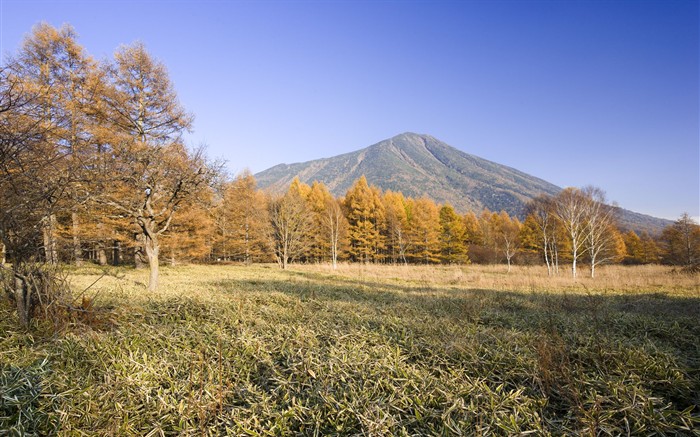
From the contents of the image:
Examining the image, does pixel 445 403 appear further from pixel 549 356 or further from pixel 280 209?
pixel 280 209

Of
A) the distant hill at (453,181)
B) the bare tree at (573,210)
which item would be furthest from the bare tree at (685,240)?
the distant hill at (453,181)

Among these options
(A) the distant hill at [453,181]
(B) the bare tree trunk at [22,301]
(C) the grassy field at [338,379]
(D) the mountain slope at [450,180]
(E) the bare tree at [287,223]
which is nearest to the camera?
(C) the grassy field at [338,379]

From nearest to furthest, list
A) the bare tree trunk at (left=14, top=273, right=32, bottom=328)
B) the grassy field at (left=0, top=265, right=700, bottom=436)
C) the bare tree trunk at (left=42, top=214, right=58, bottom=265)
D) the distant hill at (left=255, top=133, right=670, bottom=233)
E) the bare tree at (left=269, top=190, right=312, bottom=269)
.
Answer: the grassy field at (left=0, top=265, right=700, bottom=436) → the bare tree trunk at (left=14, top=273, right=32, bottom=328) → the bare tree trunk at (left=42, top=214, right=58, bottom=265) → the bare tree at (left=269, top=190, right=312, bottom=269) → the distant hill at (left=255, top=133, right=670, bottom=233)

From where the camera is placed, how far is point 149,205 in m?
8.73

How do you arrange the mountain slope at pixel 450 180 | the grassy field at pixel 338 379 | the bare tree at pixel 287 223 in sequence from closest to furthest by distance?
the grassy field at pixel 338 379, the bare tree at pixel 287 223, the mountain slope at pixel 450 180

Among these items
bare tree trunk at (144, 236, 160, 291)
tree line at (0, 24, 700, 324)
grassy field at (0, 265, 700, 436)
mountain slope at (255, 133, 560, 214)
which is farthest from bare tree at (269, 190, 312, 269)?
mountain slope at (255, 133, 560, 214)

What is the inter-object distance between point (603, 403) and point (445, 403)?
4.24 ft

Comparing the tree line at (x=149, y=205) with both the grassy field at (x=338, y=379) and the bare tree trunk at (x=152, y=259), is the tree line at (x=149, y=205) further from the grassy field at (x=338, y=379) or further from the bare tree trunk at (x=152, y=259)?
the grassy field at (x=338, y=379)

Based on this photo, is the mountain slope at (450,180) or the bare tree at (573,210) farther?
the mountain slope at (450,180)

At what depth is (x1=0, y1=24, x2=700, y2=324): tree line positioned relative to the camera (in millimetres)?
4461

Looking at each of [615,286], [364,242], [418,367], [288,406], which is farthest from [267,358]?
[364,242]

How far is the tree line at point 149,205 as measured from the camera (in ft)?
14.6

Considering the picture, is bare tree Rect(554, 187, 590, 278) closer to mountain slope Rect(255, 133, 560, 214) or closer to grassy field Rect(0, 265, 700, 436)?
grassy field Rect(0, 265, 700, 436)

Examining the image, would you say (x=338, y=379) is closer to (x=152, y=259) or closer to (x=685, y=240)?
(x=152, y=259)
